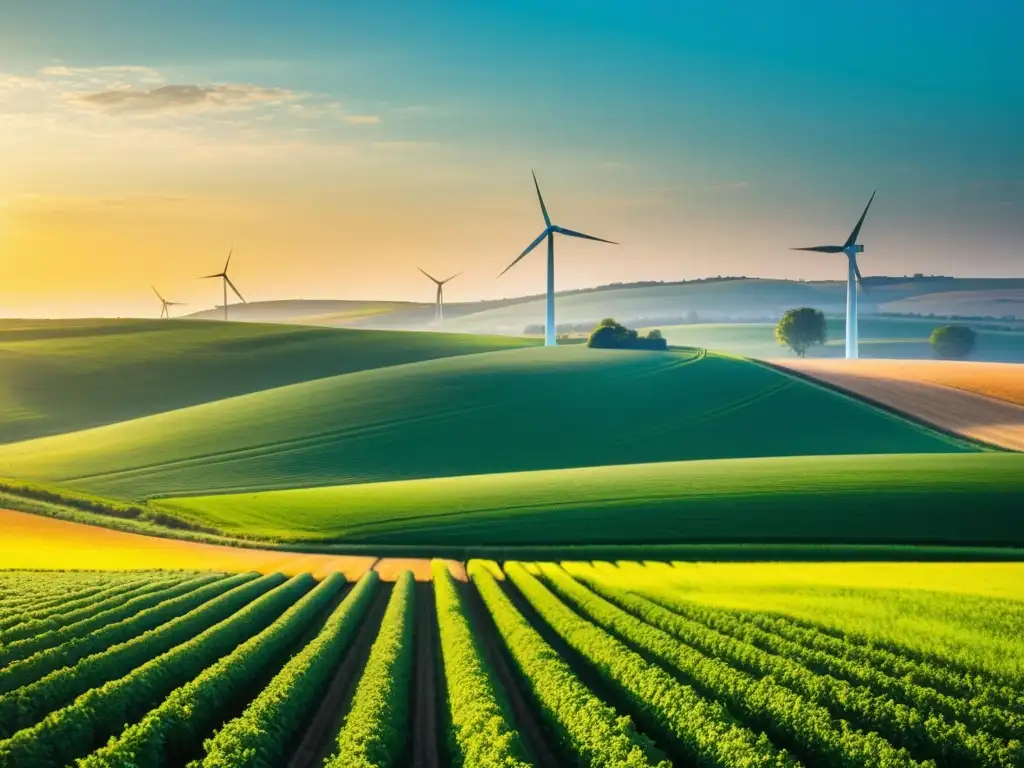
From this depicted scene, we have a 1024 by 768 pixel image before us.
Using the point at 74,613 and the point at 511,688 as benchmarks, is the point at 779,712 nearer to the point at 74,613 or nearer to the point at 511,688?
the point at 511,688

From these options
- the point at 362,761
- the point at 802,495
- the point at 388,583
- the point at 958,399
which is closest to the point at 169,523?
the point at 388,583

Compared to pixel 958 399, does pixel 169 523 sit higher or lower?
lower

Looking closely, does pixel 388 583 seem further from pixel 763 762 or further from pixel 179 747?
pixel 763 762

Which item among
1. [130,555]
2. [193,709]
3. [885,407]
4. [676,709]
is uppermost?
[885,407]

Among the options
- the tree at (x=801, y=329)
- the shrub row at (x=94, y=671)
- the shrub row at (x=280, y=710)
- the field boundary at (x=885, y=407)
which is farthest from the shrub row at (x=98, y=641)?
the tree at (x=801, y=329)

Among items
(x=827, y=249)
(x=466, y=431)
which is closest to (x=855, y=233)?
(x=827, y=249)

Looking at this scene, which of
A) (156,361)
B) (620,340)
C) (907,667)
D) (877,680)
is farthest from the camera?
(156,361)

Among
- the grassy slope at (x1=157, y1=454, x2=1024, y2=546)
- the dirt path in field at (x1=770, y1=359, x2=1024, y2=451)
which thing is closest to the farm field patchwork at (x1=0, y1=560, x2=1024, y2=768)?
the grassy slope at (x1=157, y1=454, x2=1024, y2=546)
